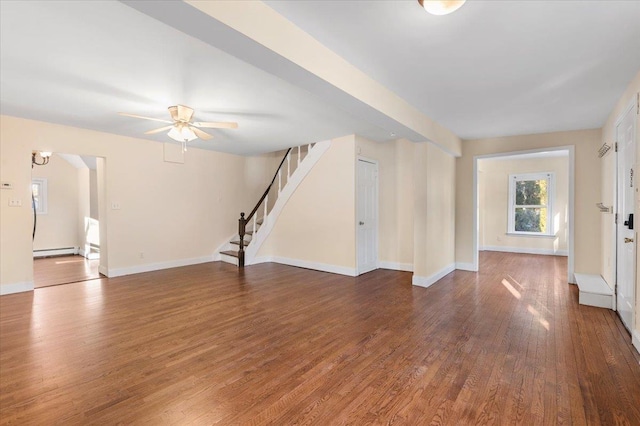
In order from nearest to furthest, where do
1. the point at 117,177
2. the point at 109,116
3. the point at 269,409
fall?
the point at 269,409
the point at 109,116
the point at 117,177

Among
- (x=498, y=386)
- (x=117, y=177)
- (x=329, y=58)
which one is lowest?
(x=498, y=386)

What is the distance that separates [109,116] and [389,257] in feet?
16.7

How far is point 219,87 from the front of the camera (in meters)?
3.14

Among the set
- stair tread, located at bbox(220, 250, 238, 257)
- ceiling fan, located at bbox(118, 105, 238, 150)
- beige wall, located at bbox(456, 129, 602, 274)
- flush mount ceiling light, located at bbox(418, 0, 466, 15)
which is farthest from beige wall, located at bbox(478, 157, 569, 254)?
flush mount ceiling light, located at bbox(418, 0, 466, 15)

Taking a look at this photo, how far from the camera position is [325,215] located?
5.71 metres

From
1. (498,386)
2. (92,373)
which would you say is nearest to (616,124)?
(498,386)

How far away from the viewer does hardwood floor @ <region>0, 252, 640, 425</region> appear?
1.83 metres

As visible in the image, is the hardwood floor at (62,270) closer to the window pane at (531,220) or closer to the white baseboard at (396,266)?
the white baseboard at (396,266)

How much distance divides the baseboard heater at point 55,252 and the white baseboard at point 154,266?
11.6ft

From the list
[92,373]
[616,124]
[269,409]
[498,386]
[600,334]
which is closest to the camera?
[269,409]

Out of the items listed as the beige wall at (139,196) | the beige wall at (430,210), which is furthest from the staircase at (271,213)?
the beige wall at (430,210)

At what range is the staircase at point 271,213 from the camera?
5.94 metres

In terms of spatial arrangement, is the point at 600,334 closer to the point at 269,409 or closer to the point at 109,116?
the point at 269,409

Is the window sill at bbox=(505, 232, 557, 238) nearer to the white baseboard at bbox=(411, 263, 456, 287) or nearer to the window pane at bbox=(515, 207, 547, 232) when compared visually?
the window pane at bbox=(515, 207, 547, 232)
